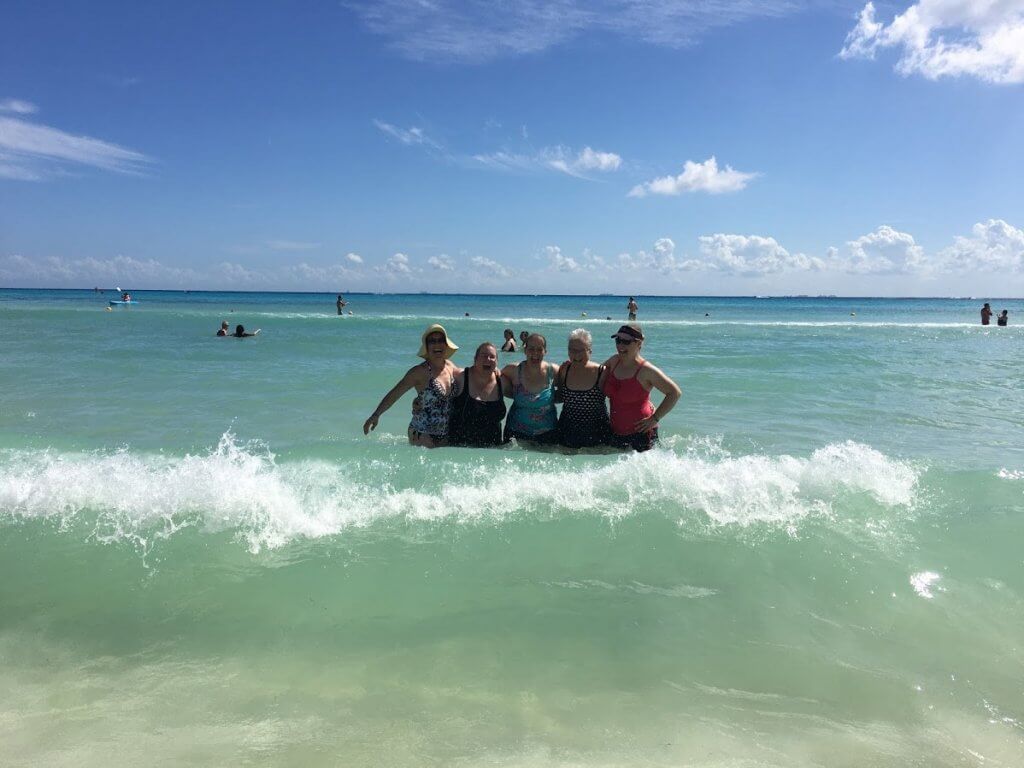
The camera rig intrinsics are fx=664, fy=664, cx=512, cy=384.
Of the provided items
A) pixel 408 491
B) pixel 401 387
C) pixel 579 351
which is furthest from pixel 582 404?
pixel 408 491

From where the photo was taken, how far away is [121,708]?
3.16 m

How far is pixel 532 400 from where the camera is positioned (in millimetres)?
6422

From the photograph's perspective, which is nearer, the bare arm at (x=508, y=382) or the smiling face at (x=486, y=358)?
the smiling face at (x=486, y=358)

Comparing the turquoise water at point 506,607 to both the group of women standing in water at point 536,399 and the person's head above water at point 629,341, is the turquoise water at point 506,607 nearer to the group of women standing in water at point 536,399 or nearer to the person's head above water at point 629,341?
the group of women standing in water at point 536,399

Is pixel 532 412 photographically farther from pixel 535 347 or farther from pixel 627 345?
pixel 627 345

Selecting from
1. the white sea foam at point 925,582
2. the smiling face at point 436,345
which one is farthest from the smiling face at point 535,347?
the white sea foam at point 925,582

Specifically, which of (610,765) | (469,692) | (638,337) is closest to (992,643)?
(610,765)

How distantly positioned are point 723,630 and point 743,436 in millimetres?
5771

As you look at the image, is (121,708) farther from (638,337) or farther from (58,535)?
(638,337)

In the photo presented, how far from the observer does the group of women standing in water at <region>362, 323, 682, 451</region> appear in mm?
6289

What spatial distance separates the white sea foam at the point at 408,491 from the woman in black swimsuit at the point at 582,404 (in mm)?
312

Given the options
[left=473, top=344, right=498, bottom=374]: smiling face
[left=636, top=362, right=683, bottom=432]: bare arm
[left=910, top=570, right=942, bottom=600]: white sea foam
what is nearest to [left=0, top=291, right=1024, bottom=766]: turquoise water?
[left=910, top=570, right=942, bottom=600]: white sea foam

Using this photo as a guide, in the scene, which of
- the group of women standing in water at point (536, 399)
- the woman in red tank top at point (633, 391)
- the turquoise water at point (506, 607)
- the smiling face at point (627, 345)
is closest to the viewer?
the turquoise water at point (506, 607)

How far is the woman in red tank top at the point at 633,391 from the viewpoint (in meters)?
6.18
